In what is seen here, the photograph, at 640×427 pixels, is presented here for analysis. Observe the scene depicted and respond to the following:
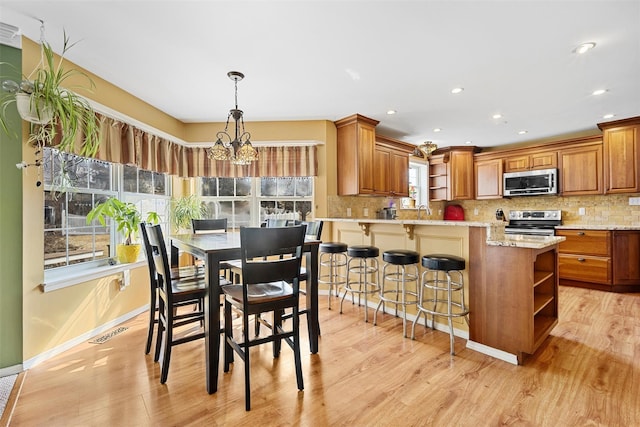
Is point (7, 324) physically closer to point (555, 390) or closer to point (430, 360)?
point (430, 360)

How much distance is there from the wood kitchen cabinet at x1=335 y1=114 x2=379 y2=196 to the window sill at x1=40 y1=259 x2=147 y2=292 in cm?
286

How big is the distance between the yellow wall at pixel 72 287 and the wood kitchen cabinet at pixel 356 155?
0.27 metres

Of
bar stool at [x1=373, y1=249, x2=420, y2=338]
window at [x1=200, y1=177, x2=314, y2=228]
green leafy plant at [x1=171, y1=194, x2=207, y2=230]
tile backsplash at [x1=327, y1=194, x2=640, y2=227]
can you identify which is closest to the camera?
bar stool at [x1=373, y1=249, x2=420, y2=338]

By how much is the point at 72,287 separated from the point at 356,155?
3384 millimetres

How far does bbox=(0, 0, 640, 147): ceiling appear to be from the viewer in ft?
6.23

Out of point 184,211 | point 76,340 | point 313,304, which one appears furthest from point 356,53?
point 76,340

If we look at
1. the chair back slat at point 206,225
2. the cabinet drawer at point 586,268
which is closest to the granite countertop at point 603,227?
the cabinet drawer at point 586,268

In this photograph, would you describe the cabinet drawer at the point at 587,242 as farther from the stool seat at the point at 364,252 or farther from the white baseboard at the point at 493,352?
the stool seat at the point at 364,252

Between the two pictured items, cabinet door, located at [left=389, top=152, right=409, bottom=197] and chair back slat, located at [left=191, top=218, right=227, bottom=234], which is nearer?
chair back slat, located at [left=191, top=218, right=227, bottom=234]

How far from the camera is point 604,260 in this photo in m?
4.00

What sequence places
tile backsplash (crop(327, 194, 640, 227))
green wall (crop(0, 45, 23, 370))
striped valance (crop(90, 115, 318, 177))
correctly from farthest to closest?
1. tile backsplash (crop(327, 194, 640, 227))
2. striped valance (crop(90, 115, 318, 177))
3. green wall (crop(0, 45, 23, 370))

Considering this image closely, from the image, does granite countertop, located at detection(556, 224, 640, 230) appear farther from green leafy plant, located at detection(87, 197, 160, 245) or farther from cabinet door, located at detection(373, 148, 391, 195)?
green leafy plant, located at detection(87, 197, 160, 245)

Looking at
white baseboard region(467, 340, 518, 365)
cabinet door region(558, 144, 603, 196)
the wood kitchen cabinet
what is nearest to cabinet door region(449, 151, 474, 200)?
cabinet door region(558, 144, 603, 196)

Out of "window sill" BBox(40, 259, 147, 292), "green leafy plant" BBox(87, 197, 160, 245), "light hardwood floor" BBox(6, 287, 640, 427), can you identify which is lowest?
"light hardwood floor" BBox(6, 287, 640, 427)
